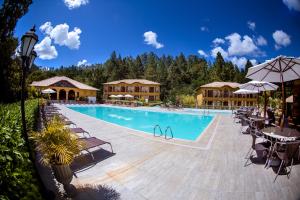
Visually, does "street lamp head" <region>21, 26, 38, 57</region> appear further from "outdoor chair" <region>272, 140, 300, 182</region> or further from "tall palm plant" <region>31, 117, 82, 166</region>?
"outdoor chair" <region>272, 140, 300, 182</region>

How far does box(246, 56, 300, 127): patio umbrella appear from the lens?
556cm

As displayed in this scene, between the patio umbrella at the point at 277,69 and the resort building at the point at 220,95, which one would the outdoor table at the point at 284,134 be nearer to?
the patio umbrella at the point at 277,69

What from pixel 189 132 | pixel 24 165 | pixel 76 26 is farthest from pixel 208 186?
pixel 189 132

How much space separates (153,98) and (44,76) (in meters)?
29.9

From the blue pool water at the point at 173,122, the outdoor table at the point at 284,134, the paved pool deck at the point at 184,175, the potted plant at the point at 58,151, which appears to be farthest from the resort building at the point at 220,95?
the potted plant at the point at 58,151

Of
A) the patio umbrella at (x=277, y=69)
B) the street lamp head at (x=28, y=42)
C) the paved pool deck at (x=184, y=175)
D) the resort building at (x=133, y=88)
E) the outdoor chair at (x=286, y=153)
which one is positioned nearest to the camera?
the street lamp head at (x=28, y=42)

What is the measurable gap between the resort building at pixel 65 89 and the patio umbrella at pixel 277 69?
136ft

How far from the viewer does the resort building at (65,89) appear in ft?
142

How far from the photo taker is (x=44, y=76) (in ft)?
180

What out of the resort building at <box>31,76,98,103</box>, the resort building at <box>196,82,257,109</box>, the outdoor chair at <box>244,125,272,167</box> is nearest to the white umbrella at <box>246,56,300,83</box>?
the outdoor chair at <box>244,125,272,167</box>

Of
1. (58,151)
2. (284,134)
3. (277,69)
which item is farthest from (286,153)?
(58,151)

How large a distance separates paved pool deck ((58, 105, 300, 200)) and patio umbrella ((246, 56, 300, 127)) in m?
2.04

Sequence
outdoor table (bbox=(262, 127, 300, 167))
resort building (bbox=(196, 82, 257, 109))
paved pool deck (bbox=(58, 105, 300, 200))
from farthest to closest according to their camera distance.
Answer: resort building (bbox=(196, 82, 257, 109))
outdoor table (bbox=(262, 127, 300, 167))
paved pool deck (bbox=(58, 105, 300, 200))

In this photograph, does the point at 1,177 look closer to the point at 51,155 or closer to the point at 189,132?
the point at 51,155
